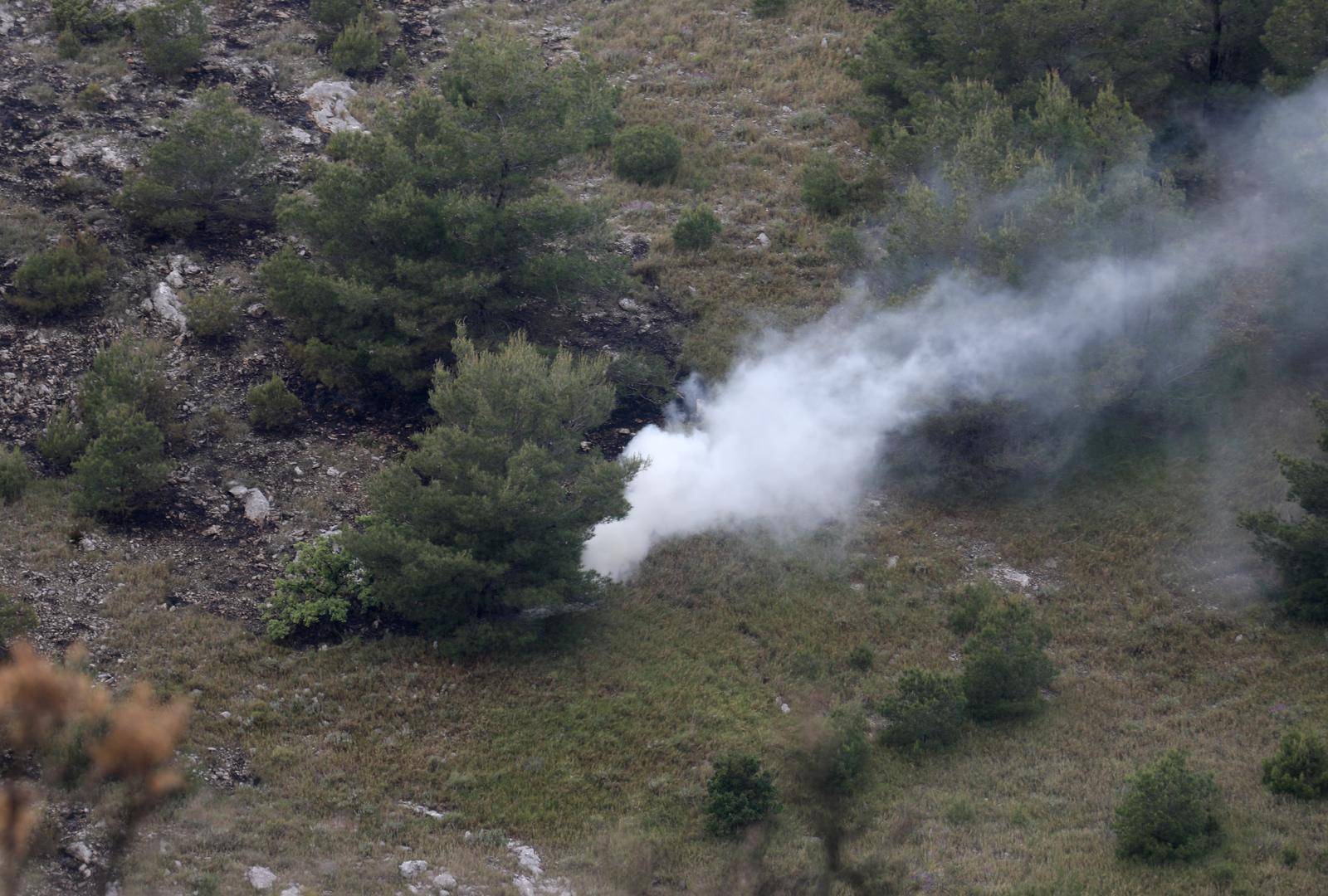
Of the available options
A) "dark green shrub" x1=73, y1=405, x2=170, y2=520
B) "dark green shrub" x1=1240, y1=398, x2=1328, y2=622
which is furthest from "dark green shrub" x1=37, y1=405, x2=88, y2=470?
"dark green shrub" x1=1240, y1=398, x2=1328, y2=622

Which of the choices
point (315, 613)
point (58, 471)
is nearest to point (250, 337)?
point (58, 471)

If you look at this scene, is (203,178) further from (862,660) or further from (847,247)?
(862,660)

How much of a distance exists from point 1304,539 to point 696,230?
1453cm

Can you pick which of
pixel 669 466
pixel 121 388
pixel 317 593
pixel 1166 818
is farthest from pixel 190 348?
pixel 1166 818

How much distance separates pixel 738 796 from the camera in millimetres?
15398

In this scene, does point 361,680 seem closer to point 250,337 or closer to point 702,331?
point 250,337

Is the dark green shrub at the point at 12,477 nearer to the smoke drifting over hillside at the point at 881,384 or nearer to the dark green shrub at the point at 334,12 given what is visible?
the smoke drifting over hillside at the point at 881,384

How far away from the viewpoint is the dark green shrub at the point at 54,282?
23.4 metres

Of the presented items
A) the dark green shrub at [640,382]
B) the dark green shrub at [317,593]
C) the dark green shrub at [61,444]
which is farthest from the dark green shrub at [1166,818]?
the dark green shrub at [61,444]

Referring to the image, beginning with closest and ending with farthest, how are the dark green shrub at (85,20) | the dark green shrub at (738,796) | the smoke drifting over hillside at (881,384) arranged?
the dark green shrub at (738,796) → the smoke drifting over hillside at (881,384) → the dark green shrub at (85,20)

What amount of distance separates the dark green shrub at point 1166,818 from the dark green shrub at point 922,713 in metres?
2.86

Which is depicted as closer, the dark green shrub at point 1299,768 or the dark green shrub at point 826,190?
the dark green shrub at point 1299,768

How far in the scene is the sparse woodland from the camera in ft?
49.7

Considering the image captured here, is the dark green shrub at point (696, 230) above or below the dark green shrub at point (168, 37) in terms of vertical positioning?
below
